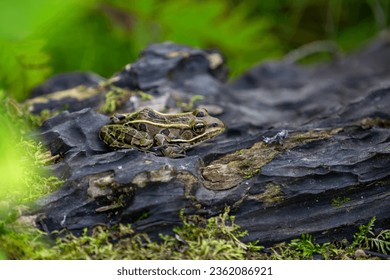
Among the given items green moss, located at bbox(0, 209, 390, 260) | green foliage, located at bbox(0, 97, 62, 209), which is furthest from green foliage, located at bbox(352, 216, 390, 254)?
green foliage, located at bbox(0, 97, 62, 209)

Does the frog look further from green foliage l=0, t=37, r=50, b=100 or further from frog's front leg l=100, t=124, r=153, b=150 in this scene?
green foliage l=0, t=37, r=50, b=100

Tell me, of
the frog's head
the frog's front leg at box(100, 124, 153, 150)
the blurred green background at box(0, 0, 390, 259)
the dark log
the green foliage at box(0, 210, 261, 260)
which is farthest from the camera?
the blurred green background at box(0, 0, 390, 259)

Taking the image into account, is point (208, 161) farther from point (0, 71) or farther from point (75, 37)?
point (75, 37)

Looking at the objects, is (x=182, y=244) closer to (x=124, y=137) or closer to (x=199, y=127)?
(x=124, y=137)

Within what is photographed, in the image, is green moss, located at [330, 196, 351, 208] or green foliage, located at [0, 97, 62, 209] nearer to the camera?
green foliage, located at [0, 97, 62, 209]

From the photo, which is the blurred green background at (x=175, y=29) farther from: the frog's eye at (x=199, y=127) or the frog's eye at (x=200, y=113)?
the frog's eye at (x=199, y=127)
